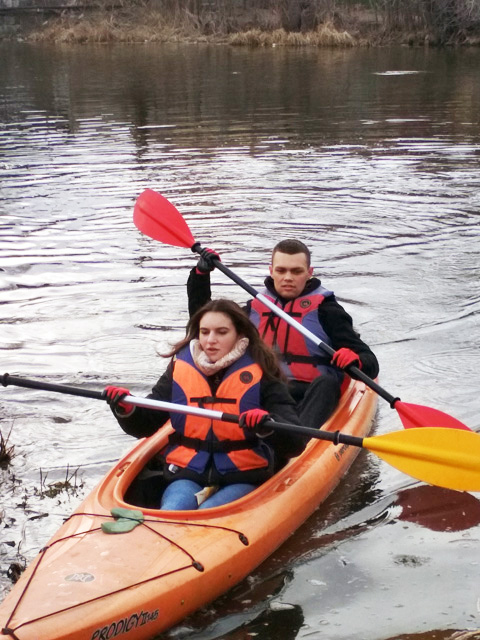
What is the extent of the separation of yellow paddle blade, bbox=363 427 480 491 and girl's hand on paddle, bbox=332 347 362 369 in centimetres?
83

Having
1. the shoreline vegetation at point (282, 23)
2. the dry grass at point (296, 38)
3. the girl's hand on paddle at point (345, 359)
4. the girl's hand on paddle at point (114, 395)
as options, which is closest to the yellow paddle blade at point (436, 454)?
the girl's hand on paddle at point (345, 359)

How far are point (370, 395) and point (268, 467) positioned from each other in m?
1.41

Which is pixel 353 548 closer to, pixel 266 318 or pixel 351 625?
→ pixel 351 625

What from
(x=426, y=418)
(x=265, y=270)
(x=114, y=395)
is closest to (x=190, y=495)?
(x=114, y=395)

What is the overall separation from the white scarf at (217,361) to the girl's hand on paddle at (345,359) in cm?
77

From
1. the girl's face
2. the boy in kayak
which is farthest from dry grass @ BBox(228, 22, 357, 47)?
the girl's face

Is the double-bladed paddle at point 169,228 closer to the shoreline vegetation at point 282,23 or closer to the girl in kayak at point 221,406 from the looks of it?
the girl in kayak at point 221,406

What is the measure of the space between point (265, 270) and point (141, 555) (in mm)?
5121

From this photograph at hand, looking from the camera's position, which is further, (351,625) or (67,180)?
(67,180)

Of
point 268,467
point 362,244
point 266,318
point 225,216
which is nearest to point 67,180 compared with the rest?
point 225,216

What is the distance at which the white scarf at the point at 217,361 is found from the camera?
14.2 feet

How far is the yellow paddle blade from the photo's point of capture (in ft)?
13.6

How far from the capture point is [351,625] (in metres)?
3.74

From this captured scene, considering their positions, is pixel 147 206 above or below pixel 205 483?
above
